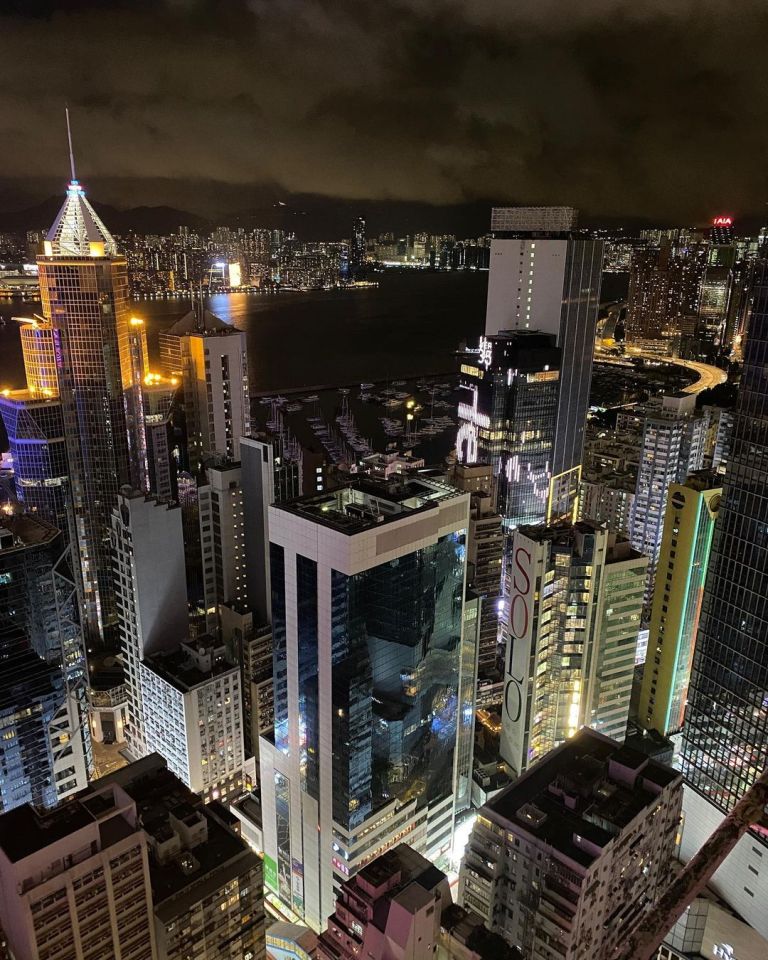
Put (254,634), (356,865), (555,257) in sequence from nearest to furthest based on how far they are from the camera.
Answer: (356,865) < (254,634) < (555,257)

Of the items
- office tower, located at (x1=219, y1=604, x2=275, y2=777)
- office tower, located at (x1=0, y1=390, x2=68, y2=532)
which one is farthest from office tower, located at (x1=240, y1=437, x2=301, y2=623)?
office tower, located at (x1=0, y1=390, x2=68, y2=532)

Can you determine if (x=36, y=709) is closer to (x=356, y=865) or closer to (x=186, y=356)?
(x=356, y=865)

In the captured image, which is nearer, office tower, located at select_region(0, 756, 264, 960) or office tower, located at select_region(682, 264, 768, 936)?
office tower, located at select_region(0, 756, 264, 960)

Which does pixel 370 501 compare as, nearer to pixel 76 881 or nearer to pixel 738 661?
pixel 76 881

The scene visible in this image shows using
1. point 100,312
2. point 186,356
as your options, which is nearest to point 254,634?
point 100,312

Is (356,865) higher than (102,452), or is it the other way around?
(102,452)

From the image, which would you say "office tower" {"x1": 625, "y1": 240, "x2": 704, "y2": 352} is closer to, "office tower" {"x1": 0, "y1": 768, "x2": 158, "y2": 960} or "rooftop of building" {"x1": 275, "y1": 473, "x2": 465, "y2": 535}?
"rooftop of building" {"x1": 275, "y1": 473, "x2": 465, "y2": 535}
